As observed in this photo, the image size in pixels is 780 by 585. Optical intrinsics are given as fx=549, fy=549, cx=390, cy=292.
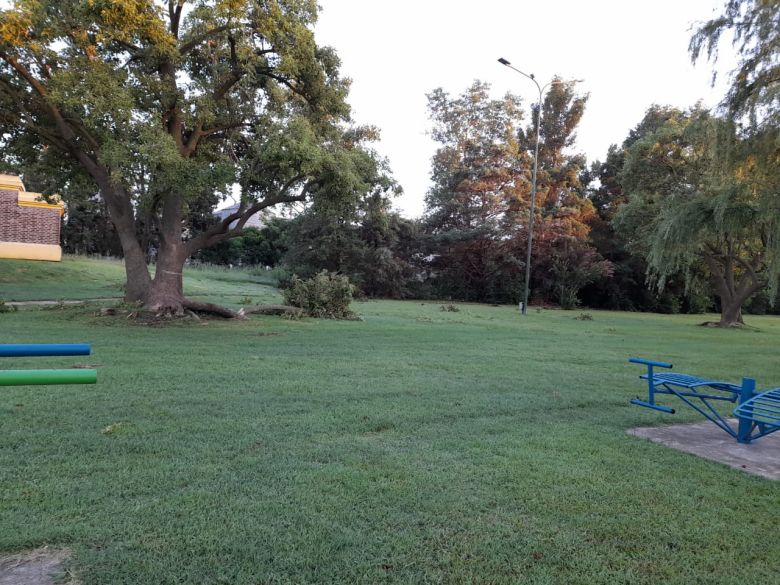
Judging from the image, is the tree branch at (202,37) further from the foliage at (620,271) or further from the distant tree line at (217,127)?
the foliage at (620,271)

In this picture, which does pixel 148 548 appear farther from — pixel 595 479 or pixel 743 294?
pixel 743 294

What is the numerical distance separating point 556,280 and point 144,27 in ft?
104

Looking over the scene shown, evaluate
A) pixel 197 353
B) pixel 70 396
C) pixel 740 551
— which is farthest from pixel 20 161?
pixel 740 551

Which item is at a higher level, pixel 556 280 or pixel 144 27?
pixel 144 27

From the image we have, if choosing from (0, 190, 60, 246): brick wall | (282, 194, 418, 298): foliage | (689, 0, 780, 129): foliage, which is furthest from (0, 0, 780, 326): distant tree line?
(282, 194, 418, 298): foliage

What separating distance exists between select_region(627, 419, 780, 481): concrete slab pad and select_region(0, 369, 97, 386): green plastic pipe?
4.67 metres

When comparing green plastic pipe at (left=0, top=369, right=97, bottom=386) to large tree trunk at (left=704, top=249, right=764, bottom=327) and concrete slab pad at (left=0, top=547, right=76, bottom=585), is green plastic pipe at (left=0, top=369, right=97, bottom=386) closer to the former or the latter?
concrete slab pad at (left=0, top=547, right=76, bottom=585)

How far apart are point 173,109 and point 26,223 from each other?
63.1ft

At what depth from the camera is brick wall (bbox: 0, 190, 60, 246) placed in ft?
88.9

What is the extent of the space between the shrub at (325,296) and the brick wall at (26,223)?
17893 millimetres

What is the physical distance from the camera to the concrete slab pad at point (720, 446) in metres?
4.48

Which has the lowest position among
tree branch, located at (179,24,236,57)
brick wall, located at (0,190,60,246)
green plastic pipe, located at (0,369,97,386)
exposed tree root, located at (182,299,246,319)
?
exposed tree root, located at (182,299,246,319)

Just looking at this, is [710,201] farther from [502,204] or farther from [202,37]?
[502,204]

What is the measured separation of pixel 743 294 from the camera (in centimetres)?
2544
